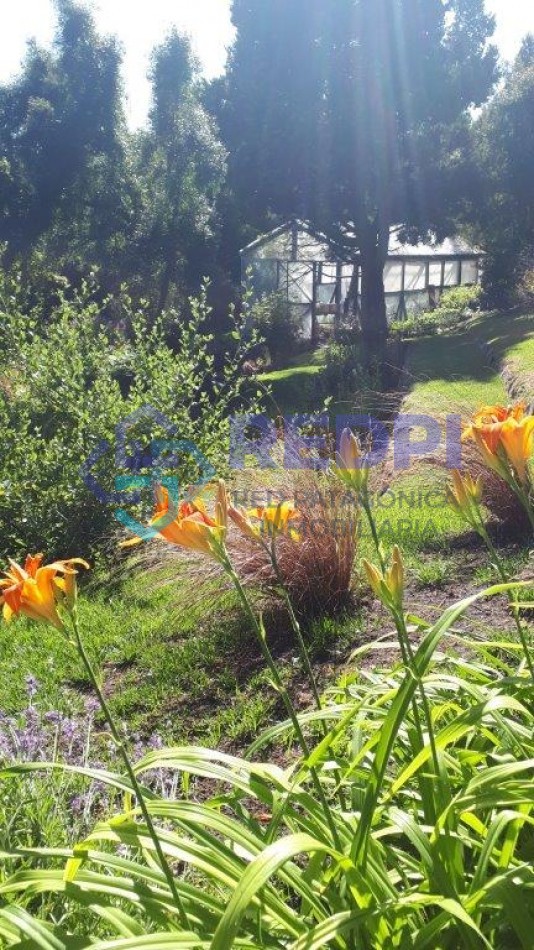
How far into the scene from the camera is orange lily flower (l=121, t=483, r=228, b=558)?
1171mm

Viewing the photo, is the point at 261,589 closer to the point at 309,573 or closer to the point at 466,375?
the point at 309,573

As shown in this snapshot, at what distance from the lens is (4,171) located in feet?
65.4

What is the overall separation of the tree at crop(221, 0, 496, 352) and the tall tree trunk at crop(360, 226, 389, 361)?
0.09m

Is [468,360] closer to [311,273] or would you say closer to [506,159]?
[506,159]

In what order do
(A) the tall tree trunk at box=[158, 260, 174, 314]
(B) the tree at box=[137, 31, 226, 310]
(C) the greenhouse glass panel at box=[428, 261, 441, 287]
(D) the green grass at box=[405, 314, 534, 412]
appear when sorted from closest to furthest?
(D) the green grass at box=[405, 314, 534, 412]
(B) the tree at box=[137, 31, 226, 310]
(A) the tall tree trunk at box=[158, 260, 174, 314]
(C) the greenhouse glass panel at box=[428, 261, 441, 287]

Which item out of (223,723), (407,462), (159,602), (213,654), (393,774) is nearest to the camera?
(393,774)

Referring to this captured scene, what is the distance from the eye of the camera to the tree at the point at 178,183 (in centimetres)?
2022

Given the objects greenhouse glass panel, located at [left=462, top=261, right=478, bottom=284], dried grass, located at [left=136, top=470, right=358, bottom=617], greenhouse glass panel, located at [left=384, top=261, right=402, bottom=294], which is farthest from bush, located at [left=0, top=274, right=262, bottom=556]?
greenhouse glass panel, located at [left=462, top=261, right=478, bottom=284]

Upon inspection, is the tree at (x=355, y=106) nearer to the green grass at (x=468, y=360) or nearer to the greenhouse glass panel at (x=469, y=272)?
the green grass at (x=468, y=360)

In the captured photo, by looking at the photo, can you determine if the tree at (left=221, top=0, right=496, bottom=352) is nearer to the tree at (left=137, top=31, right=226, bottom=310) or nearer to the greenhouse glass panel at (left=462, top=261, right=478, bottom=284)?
the tree at (left=137, top=31, right=226, bottom=310)

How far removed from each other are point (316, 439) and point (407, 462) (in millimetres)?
563

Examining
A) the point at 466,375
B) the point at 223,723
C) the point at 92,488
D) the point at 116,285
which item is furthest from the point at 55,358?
the point at 116,285

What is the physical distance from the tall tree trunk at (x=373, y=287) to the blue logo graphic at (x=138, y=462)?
1302cm

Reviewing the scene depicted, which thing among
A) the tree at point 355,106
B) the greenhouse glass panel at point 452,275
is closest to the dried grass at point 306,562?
the tree at point 355,106
